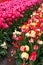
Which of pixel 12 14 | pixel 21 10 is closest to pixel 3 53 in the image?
pixel 12 14

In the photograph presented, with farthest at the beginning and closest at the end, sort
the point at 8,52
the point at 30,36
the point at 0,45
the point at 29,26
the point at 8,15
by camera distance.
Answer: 1. the point at 8,15
2. the point at 8,52
3. the point at 0,45
4. the point at 29,26
5. the point at 30,36

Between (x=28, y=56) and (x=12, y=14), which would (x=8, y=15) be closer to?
(x=12, y=14)

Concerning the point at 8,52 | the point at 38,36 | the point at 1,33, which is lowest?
the point at 8,52

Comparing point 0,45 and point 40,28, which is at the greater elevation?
point 40,28

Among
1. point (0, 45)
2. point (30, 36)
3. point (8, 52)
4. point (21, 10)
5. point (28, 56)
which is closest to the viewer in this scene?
point (28, 56)

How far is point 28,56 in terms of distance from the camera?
11.1 feet

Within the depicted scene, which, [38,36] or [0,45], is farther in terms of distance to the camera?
[0,45]

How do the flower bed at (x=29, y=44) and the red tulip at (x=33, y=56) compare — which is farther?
the flower bed at (x=29, y=44)

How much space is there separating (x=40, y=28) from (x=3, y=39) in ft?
3.63

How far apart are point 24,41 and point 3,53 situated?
803 mm

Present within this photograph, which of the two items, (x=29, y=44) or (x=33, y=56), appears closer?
(x=33, y=56)

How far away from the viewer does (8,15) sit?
5039mm

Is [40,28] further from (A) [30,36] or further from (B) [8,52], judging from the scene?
(B) [8,52]

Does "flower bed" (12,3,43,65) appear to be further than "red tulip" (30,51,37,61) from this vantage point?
Yes
